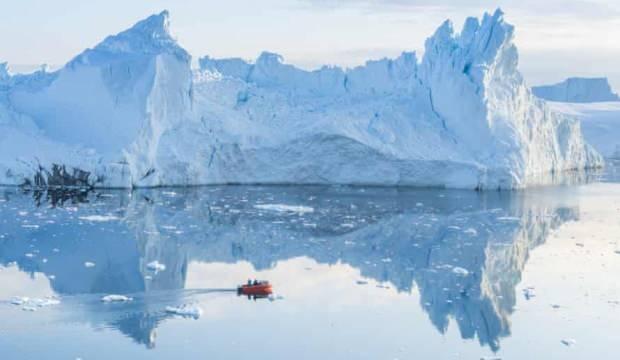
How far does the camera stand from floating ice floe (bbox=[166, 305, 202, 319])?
731cm

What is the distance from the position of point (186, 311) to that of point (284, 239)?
390 centimetres

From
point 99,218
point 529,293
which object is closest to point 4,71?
point 99,218

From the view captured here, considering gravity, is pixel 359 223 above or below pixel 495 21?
below

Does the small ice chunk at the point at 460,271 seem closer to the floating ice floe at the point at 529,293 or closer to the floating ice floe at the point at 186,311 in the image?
the floating ice floe at the point at 529,293

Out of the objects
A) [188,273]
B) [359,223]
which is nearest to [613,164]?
[359,223]

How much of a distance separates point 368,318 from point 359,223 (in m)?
5.21

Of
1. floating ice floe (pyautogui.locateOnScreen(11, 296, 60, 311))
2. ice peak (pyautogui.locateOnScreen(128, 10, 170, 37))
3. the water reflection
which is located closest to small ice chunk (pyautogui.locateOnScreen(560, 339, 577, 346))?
the water reflection

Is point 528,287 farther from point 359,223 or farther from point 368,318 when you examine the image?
point 359,223

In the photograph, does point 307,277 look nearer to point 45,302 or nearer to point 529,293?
point 529,293

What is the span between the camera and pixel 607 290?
8.66 meters

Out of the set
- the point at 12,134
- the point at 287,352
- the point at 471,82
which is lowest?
the point at 287,352

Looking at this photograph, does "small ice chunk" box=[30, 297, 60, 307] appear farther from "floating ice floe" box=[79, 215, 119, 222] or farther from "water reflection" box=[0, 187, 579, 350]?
"floating ice floe" box=[79, 215, 119, 222]

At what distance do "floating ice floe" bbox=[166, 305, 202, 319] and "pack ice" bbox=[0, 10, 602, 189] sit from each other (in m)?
7.99

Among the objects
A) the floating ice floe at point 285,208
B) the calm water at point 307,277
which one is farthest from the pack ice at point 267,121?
the floating ice floe at point 285,208
